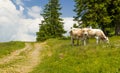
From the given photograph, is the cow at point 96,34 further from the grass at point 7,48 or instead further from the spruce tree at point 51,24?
the spruce tree at point 51,24

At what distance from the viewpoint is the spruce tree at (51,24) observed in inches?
3339

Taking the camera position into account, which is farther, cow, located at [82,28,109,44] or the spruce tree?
the spruce tree

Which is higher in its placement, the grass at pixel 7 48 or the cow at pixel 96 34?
the cow at pixel 96 34

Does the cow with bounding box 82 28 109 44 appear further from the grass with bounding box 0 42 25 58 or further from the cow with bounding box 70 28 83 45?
the grass with bounding box 0 42 25 58

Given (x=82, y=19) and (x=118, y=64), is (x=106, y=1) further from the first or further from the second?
(x=118, y=64)

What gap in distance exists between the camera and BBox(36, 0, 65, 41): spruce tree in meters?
84.8

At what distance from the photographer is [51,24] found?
86.4m

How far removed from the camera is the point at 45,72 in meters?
20.8

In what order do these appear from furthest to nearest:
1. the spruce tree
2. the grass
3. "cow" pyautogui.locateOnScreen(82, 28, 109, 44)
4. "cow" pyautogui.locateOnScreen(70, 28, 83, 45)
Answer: the spruce tree < the grass < "cow" pyautogui.locateOnScreen(70, 28, 83, 45) < "cow" pyautogui.locateOnScreen(82, 28, 109, 44)

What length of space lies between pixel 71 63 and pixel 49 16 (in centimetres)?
6582

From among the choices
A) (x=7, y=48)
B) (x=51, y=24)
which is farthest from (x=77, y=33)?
(x=51, y=24)

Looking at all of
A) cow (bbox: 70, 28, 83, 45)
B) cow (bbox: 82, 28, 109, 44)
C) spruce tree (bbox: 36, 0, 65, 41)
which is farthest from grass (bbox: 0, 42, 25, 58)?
spruce tree (bbox: 36, 0, 65, 41)

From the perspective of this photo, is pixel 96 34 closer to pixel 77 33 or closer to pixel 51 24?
pixel 77 33

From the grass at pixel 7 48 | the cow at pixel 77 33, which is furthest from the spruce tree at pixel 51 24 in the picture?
the cow at pixel 77 33
